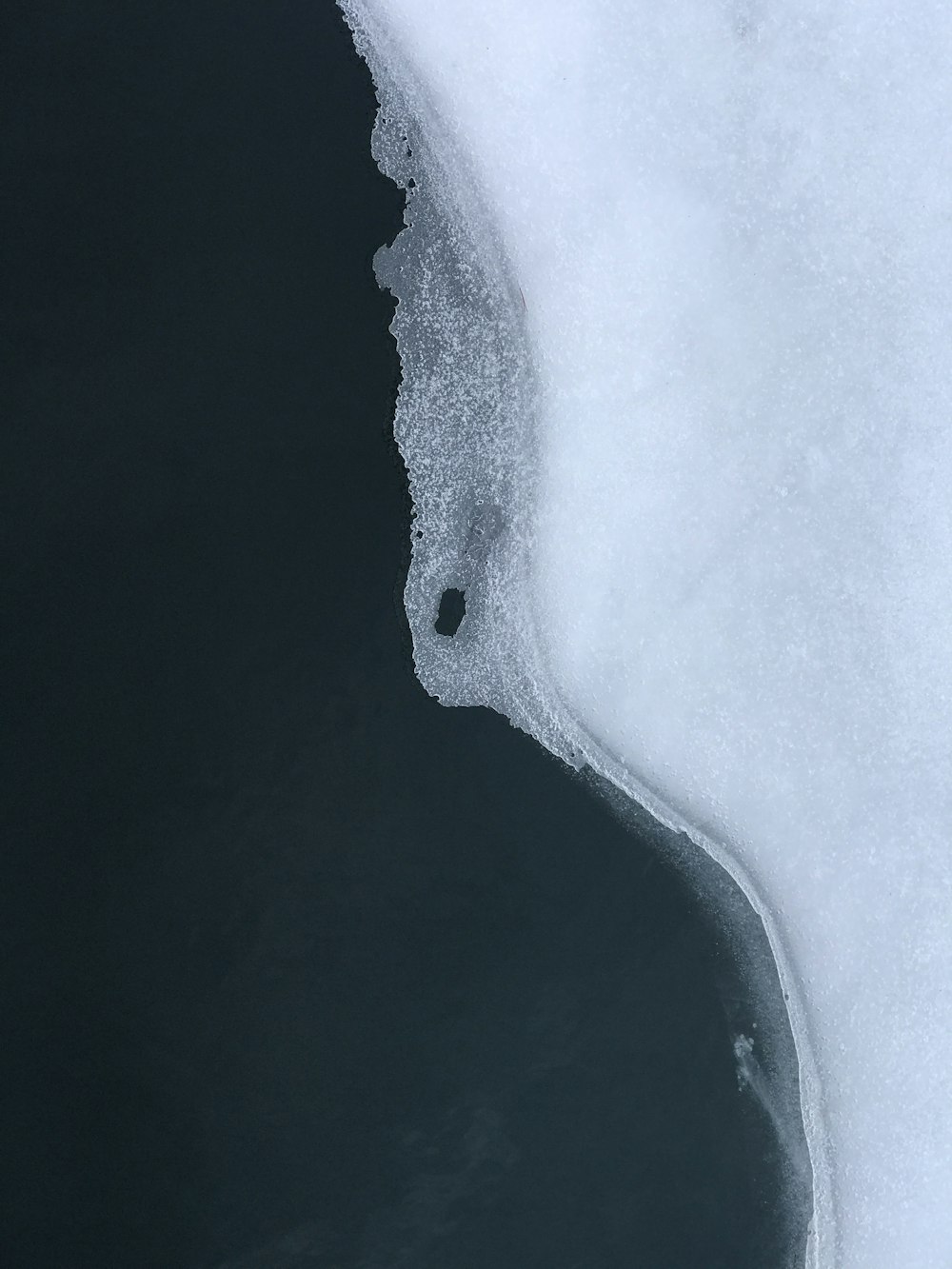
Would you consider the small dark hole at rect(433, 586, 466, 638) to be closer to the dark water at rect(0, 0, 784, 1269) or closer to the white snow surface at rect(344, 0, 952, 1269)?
the dark water at rect(0, 0, 784, 1269)

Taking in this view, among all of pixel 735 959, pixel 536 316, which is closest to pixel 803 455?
pixel 536 316

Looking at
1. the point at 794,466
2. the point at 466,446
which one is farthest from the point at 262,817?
the point at 794,466

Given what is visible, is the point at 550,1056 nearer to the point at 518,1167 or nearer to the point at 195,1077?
the point at 518,1167

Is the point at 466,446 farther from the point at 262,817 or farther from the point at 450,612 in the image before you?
the point at 262,817

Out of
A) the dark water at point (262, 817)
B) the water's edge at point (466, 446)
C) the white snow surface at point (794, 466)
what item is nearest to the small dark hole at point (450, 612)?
the water's edge at point (466, 446)

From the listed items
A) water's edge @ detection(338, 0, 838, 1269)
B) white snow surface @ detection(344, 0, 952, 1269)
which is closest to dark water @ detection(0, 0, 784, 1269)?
water's edge @ detection(338, 0, 838, 1269)

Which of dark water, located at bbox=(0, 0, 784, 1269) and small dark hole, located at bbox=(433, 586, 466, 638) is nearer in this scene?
dark water, located at bbox=(0, 0, 784, 1269)

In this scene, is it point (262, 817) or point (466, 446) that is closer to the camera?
point (262, 817)
